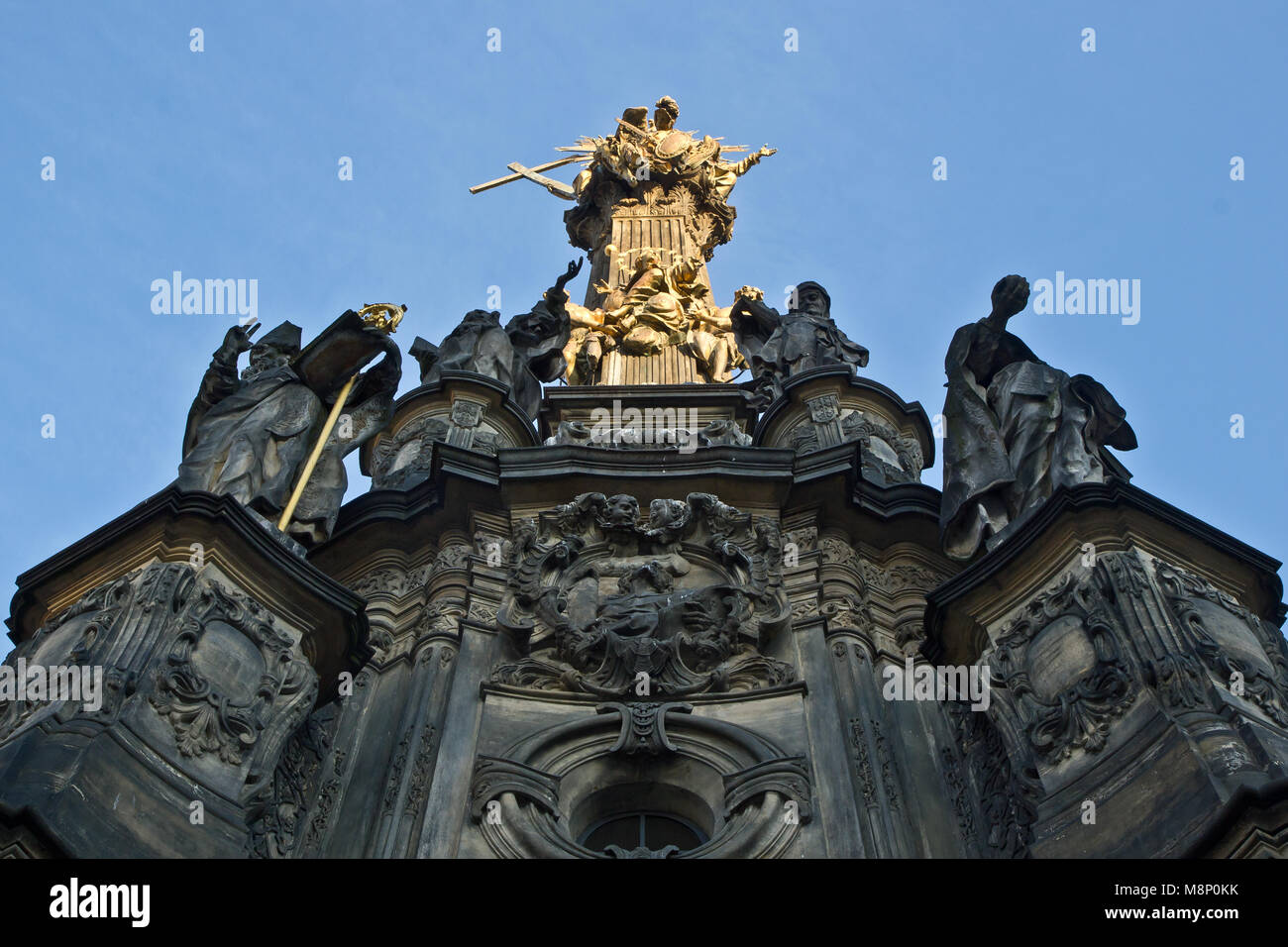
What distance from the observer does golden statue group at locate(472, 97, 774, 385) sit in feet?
75.7

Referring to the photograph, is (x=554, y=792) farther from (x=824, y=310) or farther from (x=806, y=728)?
(x=824, y=310)

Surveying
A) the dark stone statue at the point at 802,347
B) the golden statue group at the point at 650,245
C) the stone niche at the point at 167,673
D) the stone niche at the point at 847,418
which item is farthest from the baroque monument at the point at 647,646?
the golden statue group at the point at 650,245

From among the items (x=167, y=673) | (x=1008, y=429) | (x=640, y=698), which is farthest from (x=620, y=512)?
(x=167, y=673)

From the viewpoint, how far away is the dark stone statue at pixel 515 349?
66.1 feet

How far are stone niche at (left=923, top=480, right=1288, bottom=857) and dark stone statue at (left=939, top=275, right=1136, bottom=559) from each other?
0.83 m

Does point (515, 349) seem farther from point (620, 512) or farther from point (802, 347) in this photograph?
point (620, 512)

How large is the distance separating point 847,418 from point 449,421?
432 cm

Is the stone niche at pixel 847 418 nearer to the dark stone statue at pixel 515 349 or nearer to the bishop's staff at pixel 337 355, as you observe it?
the dark stone statue at pixel 515 349

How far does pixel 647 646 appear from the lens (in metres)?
13.4

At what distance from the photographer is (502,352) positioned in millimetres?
20562

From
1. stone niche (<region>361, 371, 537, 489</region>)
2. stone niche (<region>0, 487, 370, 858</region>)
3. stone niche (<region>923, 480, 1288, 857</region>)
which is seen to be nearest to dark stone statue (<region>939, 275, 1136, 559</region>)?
stone niche (<region>923, 480, 1288, 857</region>)

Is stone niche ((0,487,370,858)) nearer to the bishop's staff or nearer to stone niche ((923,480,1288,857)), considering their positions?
the bishop's staff

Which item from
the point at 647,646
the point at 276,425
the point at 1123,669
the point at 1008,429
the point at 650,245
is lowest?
the point at 1123,669
